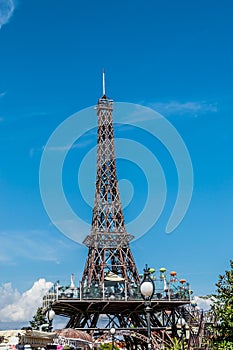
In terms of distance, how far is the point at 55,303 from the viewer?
140 ft

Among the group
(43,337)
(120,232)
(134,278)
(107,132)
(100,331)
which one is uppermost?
(107,132)

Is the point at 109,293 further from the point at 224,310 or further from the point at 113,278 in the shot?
the point at 224,310

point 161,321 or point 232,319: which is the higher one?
point 161,321

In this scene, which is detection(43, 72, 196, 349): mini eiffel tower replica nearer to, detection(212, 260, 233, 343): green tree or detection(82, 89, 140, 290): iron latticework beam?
detection(82, 89, 140, 290): iron latticework beam

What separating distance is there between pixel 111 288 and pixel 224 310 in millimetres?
28021

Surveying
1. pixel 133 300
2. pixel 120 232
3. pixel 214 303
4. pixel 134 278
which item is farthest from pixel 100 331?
pixel 214 303

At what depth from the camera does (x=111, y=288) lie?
45.0m

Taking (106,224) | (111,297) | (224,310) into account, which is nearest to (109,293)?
(111,297)

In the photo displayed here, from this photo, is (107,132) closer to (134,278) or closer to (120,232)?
(120,232)

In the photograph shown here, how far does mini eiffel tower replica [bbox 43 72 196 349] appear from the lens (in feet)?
144

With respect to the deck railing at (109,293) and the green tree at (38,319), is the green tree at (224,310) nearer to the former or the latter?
the deck railing at (109,293)

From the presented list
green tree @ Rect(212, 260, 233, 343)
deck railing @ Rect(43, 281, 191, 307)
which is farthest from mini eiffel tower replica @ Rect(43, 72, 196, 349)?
green tree @ Rect(212, 260, 233, 343)

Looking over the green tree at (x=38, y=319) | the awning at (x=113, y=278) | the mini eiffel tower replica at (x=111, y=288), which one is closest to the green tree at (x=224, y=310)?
the mini eiffel tower replica at (x=111, y=288)

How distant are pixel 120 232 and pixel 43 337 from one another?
3534 cm
